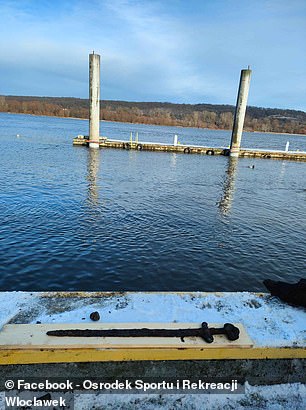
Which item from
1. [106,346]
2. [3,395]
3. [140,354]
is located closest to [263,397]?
[140,354]

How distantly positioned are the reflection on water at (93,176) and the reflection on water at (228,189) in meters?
7.21

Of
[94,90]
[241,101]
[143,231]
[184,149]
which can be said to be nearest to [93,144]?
[94,90]

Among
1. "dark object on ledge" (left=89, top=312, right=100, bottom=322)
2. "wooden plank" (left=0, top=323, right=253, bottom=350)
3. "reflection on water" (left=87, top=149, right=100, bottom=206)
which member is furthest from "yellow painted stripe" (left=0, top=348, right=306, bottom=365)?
"reflection on water" (left=87, top=149, right=100, bottom=206)

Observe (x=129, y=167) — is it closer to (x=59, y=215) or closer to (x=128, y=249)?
(x=59, y=215)

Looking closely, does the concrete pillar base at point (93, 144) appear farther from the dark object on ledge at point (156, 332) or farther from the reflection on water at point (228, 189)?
the dark object on ledge at point (156, 332)

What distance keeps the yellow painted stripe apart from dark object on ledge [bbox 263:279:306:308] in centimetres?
120

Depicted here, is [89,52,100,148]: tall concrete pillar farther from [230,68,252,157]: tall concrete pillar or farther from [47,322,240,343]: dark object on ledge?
[47,322,240,343]: dark object on ledge

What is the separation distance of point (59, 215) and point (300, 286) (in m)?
11.2

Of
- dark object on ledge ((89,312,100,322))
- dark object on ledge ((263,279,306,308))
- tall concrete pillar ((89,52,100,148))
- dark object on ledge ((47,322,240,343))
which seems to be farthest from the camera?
tall concrete pillar ((89,52,100,148))

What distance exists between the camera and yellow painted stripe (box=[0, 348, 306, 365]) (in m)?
3.82

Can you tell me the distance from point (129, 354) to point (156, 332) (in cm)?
45

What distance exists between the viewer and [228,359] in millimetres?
4148

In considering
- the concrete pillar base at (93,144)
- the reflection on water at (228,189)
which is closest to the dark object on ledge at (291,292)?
the reflection on water at (228,189)

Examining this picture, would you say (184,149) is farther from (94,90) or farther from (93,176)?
(93,176)
